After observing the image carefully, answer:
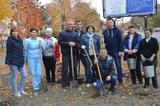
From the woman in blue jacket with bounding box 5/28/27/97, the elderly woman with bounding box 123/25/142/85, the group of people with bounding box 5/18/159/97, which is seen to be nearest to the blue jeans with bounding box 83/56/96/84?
the group of people with bounding box 5/18/159/97

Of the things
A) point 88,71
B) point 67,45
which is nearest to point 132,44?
point 88,71

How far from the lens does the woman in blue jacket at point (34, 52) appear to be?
17.3ft

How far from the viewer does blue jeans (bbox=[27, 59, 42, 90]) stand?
5367 millimetres

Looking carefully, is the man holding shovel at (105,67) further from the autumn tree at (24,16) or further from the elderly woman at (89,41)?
the autumn tree at (24,16)

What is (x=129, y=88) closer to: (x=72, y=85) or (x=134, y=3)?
(x=72, y=85)

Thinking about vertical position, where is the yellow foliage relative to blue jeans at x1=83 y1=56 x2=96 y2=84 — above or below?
above

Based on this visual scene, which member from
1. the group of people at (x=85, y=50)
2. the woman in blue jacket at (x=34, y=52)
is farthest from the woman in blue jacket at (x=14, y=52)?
the woman in blue jacket at (x=34, y=52)

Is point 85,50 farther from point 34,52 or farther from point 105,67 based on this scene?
point 34,52

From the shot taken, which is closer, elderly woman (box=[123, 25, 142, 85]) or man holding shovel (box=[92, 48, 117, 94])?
man holding shovel (box=[92, 48, 117, 94])

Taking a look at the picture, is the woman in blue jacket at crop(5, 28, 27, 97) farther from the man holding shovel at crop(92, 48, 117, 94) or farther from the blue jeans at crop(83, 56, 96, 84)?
the man holding shovel at crop(92, 48, 117, 94)

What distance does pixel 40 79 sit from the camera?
5.67m

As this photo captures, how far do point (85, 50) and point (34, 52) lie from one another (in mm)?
1527

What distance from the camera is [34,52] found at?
532 centimetres

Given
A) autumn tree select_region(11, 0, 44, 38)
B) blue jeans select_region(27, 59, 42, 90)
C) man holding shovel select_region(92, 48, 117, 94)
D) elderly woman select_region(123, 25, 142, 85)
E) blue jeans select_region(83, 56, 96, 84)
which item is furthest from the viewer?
autumn tree select_region(11, 0, 44, 38)
